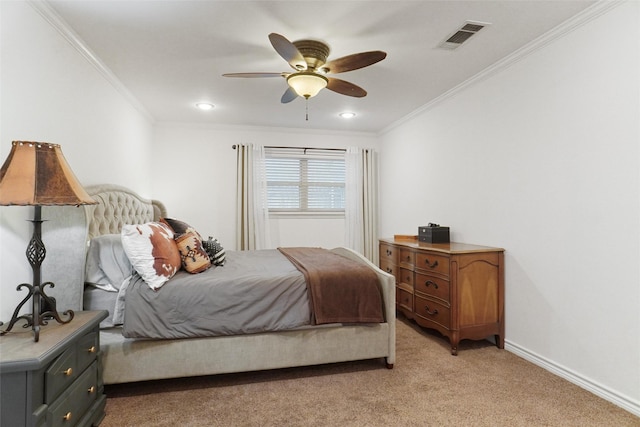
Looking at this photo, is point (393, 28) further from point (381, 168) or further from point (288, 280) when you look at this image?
point (381, 168)

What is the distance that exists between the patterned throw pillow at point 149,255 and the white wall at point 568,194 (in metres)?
2.68

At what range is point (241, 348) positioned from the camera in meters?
2.10

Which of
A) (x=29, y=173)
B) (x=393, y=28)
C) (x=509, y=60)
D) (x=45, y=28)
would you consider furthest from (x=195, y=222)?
(x=509, y=60)

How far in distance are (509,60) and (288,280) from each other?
8.30 feet

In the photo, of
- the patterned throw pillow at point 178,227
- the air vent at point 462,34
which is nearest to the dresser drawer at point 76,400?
the patterned throw pillow at point 178,227

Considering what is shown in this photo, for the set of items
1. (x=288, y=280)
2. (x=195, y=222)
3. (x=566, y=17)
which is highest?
(x=566, y=17)

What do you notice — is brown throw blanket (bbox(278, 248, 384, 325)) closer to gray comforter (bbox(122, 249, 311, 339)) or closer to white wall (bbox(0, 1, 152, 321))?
gray comforter (bbox(122, 249, 311, 339))

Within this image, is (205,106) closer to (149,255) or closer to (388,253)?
(149,255)

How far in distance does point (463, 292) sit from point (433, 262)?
342 millimetres

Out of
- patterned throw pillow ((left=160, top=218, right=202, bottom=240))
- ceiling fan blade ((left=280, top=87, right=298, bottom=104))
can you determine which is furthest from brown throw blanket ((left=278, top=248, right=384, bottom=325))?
ceiling fan blade ((left=280, top=87, right=298, bottom=104))

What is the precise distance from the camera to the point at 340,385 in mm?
2107

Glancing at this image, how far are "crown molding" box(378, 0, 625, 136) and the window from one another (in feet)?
6.30

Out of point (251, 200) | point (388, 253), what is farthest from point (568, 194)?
point (251, 200)

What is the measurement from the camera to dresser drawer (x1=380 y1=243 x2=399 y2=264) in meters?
3.47
